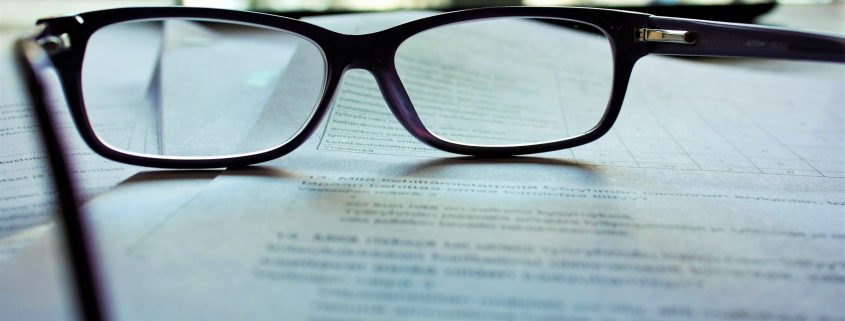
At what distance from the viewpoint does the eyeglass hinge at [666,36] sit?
45cm

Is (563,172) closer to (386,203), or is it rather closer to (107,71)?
(386,203)

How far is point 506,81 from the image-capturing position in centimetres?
59

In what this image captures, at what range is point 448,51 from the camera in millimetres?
636

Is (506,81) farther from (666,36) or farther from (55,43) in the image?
(55,43)

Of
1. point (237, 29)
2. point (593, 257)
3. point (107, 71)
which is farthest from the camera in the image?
point (237, 29)

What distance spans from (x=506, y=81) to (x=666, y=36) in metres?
0.17

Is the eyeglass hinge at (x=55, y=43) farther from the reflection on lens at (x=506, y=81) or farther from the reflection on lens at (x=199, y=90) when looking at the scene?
the reflection on lens at (x=506, y=81)

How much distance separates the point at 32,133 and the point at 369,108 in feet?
0.82

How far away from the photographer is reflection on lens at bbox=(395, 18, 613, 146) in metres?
0.50

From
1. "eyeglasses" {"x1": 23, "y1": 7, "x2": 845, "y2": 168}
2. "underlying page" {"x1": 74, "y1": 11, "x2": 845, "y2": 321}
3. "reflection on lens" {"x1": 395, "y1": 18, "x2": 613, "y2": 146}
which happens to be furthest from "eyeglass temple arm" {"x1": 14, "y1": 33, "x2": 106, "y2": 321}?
"reflection on lens" {"x1": 395, "y1": 18, "x2": 613, "y2": 146}

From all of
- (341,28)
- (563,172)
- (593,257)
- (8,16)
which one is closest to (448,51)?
(341,28)

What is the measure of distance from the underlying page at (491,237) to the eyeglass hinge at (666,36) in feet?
0.27

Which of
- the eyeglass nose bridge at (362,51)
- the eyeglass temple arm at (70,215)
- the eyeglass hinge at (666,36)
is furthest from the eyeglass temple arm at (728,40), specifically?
the eyeglass temple arm at (70,215)

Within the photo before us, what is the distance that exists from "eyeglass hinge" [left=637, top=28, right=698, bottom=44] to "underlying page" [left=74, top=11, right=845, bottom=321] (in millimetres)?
82
